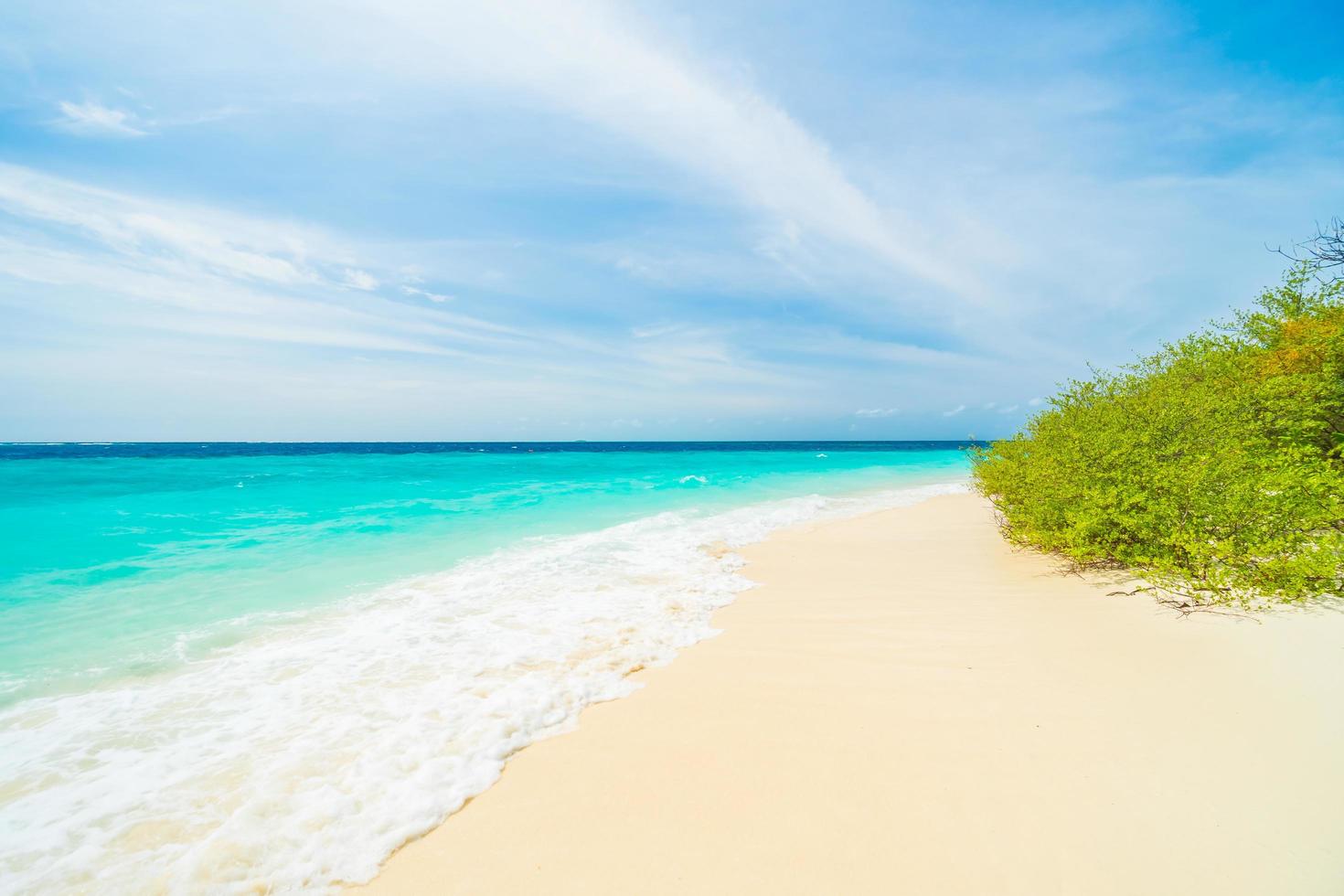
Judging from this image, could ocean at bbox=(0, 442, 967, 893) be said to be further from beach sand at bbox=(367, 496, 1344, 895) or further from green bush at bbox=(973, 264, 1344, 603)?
green bush at bbox=(973, 264, 1344, 603)

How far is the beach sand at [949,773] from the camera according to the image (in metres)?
2.68

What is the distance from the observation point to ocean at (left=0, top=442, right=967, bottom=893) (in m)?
3.15

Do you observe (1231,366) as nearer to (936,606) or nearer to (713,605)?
(936,606)

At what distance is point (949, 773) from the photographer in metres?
3.37

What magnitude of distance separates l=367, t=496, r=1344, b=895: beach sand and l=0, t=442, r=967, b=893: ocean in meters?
0.64

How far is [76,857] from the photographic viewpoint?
3.03 m

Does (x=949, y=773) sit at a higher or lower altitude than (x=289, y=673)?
higher

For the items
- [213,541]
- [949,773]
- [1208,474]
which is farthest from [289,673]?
[1208,474]

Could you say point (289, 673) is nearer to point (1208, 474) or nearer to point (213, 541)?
point (213, 541)

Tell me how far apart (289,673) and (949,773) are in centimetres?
627

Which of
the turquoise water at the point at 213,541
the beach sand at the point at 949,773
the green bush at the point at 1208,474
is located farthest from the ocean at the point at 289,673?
the green bush at the point at 1208,474

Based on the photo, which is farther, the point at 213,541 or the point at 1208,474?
the point at 213,541

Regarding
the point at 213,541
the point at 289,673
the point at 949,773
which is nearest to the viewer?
the point at 949,773

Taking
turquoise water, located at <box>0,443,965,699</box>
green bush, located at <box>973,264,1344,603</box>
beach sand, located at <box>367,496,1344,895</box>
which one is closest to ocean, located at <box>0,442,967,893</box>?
turquoise water, located at <box>0,443,965,699</box>
